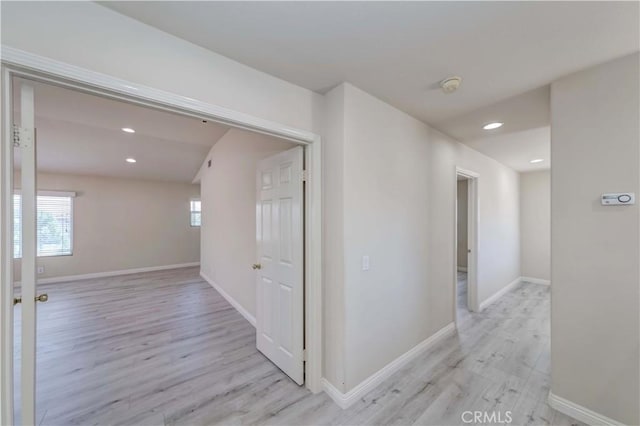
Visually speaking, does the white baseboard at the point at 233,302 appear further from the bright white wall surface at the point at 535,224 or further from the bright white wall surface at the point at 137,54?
the bright white wall surface at the point at 535,224

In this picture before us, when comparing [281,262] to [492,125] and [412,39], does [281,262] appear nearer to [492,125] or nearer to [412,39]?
[412,39]

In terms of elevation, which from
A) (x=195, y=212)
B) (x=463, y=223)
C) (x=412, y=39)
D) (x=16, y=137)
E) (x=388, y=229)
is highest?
(x=412, y=39)

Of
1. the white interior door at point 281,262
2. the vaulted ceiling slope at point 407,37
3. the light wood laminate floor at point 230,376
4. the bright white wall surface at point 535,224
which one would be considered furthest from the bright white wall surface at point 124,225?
the bright white wall surface at point 535,224

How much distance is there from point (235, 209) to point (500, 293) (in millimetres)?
4936

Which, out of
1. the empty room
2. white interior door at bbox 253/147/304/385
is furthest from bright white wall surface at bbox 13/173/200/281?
white interior door at bbox 253/147/304/385

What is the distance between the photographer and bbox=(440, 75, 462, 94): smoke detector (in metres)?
1.84

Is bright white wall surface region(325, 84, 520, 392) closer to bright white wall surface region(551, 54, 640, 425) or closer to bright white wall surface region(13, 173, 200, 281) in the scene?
bright white wall surface region(551, 54, 640, 425)

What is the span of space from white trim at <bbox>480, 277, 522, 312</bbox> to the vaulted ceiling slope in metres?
3.36

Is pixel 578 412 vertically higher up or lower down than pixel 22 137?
lower down

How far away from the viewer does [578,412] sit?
5.82ft

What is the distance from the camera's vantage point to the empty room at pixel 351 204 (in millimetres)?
1246

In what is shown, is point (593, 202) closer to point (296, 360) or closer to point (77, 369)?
point (296, 360)

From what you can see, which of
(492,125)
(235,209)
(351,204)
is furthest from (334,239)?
(235,209)

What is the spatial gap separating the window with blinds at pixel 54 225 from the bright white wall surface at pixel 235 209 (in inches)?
130
